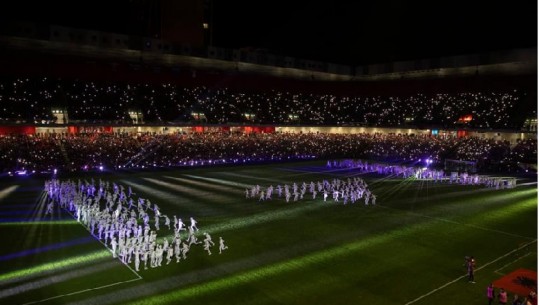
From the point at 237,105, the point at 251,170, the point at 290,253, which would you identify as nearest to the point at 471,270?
the point at 290,253

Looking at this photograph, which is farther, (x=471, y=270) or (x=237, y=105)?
(x=237, y=105)

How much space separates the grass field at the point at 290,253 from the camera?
13.3 m

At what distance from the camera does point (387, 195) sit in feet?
97.7

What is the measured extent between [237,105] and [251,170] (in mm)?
17828

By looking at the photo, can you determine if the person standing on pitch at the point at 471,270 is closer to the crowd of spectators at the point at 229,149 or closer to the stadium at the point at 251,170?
the stadium at the point at 251,170

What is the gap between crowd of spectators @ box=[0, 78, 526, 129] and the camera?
4419 cm

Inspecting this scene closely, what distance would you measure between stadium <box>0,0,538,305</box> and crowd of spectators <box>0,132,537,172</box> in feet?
0.69

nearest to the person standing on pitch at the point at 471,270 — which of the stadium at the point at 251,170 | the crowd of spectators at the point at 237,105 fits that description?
the stadium at the point at 251,170

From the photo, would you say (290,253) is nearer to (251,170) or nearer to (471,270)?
(471,270)

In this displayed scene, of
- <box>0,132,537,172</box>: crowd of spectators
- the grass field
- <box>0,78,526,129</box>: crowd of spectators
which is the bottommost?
the grass field

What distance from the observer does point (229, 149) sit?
4691cm

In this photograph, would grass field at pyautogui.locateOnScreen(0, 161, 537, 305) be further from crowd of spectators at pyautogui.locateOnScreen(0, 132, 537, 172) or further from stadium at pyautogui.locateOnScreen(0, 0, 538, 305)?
crowd of spectators at pyautogui.locateOnScreen(0, 132, 537, 172)

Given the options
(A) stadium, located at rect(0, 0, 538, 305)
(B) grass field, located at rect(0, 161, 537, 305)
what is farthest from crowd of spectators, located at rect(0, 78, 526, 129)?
(B) grass field, located at rect(0, 161, 537, 305)

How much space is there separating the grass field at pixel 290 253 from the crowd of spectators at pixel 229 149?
721 centimetres
